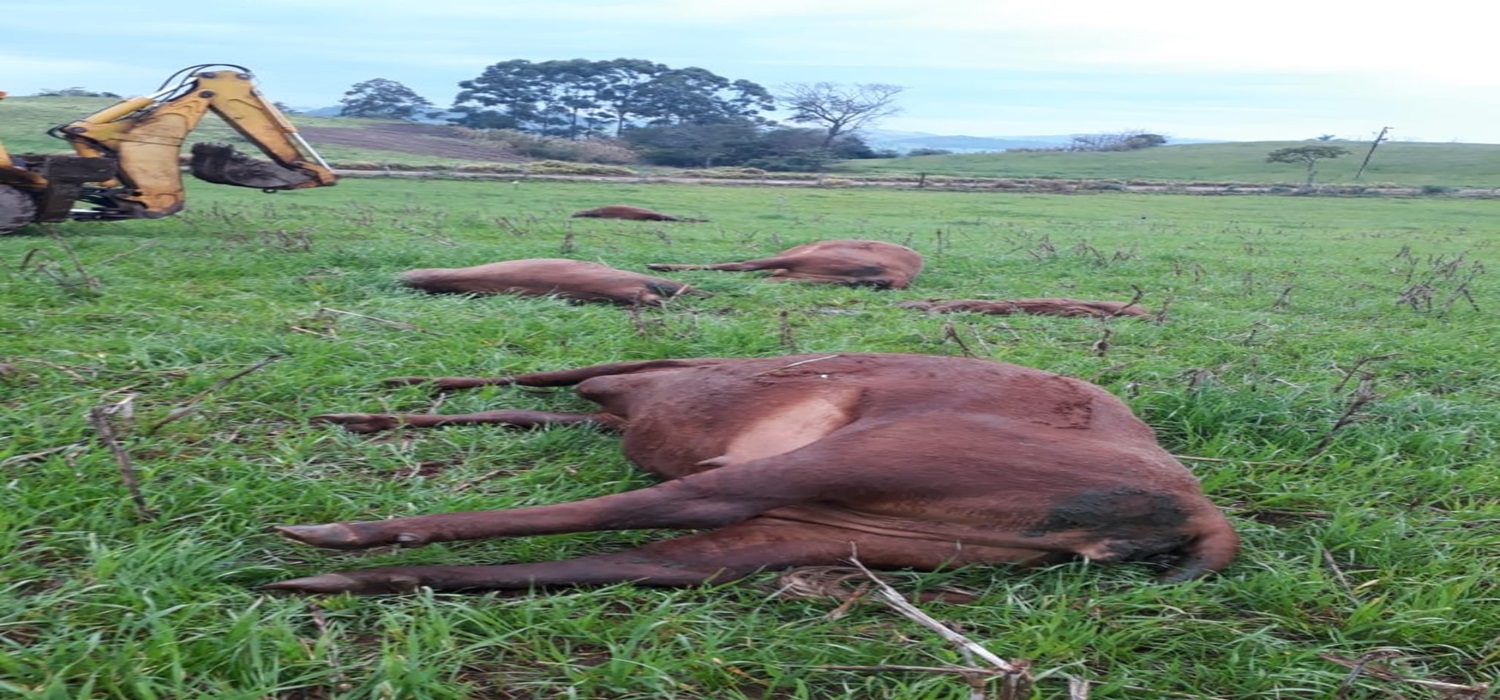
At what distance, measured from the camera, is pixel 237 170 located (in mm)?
10477

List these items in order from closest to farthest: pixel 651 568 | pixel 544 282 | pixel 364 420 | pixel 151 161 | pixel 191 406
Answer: pixel 651 568, pixel 191 406, pixel 364 420, pixel 544 282, pixel 151 161

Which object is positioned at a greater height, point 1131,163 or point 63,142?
point 1131,163

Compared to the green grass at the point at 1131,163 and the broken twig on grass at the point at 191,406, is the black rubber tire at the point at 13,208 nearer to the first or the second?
the broken twig on grass at the point at 191,406

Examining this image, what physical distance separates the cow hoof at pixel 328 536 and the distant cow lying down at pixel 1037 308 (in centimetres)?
443

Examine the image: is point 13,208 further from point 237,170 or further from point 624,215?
point 624,215

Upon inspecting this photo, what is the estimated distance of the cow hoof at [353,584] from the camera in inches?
84.7

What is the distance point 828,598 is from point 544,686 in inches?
25.6

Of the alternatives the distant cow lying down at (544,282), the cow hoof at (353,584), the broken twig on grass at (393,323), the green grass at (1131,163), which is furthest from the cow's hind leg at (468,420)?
the green grass at (1131,163)

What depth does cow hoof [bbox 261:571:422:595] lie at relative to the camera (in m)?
2.15

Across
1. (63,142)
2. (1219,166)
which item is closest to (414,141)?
(63,142)

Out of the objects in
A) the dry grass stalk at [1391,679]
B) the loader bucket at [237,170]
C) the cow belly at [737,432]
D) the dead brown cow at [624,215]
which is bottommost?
the dead brown cow at [624,215]

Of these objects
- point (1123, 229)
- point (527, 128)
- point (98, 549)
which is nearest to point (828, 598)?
point (98, 549)

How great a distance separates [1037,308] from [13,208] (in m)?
7.68

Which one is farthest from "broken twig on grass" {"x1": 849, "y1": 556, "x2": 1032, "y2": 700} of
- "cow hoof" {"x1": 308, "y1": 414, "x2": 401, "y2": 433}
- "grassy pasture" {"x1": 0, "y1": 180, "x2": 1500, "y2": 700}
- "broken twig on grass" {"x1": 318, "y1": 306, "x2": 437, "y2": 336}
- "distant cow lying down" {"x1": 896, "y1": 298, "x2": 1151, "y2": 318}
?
"distant cow lying down" {"x1": 896, "y1": 298, "x2": 1151, "y2": 318}
